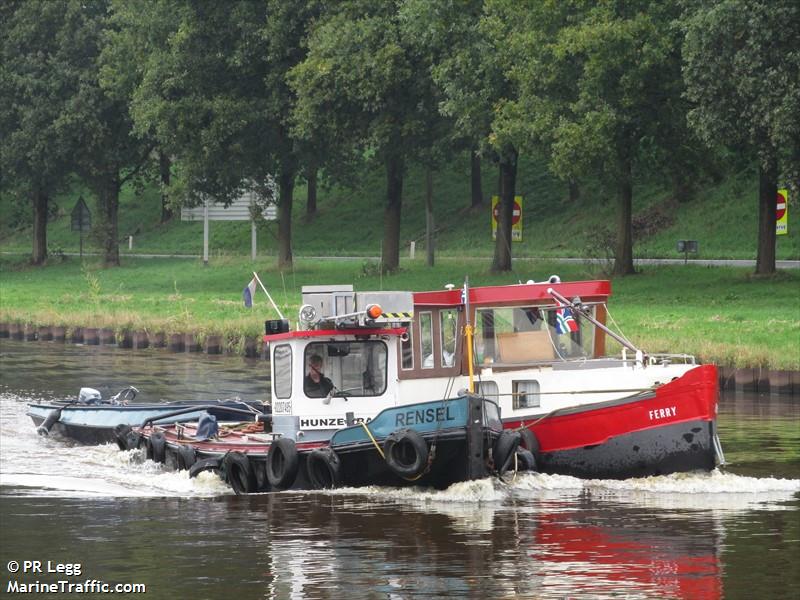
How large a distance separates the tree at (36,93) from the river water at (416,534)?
55.4 m

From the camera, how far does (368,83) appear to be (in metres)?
62.5

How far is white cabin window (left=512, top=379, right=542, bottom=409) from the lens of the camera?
2759 centimetres

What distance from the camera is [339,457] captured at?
2569 centimetres

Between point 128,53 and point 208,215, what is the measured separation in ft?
35.4

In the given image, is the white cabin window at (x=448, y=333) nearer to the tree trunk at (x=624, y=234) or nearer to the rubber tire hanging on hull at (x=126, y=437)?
the rubber tire hanging on hull at (x=126, y=437)

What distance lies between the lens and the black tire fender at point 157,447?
1162 inches

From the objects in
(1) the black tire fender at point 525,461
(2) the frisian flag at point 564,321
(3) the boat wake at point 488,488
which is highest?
(2) the frisian flag at point 564,321

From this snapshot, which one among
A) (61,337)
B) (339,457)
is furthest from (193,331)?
(339,457)

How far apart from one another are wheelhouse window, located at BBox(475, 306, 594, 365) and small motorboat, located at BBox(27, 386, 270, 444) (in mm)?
5898

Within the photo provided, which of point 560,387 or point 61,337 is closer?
point 560,387

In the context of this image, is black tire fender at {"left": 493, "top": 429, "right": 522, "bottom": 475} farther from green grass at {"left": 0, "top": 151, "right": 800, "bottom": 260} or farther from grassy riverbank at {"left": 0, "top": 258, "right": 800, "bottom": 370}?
green grass at {"left": 0, "top": 151, "right": 800, "bottom": 260}

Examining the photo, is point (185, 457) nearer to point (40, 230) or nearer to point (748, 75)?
point (748, 75)

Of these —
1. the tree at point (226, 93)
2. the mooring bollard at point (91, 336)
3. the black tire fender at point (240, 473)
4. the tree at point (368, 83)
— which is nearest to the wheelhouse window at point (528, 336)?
the black tire fender at point (240, 473)

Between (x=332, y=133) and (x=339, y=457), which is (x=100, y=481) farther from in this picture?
(x=332, y=133)
